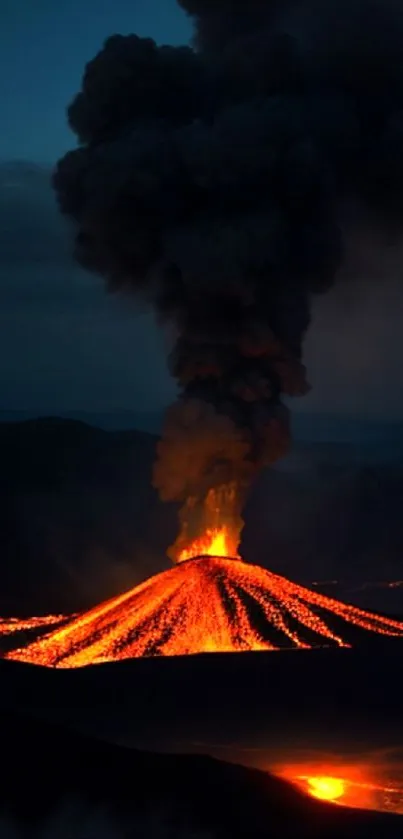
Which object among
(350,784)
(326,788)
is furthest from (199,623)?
(326,788)

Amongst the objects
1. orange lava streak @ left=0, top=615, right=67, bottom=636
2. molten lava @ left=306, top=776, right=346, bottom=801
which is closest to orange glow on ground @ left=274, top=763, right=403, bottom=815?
molten lava @ left=306, top=776, right=346, bottom=801

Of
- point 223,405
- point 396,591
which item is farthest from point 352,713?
point 396,591

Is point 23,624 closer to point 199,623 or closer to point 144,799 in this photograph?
point 199,623

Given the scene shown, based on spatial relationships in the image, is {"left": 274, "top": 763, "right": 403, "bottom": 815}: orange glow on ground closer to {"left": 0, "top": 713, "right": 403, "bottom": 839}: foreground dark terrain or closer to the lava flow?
{"left": 0, "top": 713, "right": 403, "bottom": 839}: foreground dark terrain

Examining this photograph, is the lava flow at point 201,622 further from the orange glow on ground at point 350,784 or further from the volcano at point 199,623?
the orange glow on ground at point 350,784

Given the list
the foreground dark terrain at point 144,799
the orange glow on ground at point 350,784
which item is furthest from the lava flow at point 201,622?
the foreground dark terrain at point 144,799

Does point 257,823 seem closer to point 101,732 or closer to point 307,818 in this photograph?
point 307,818
